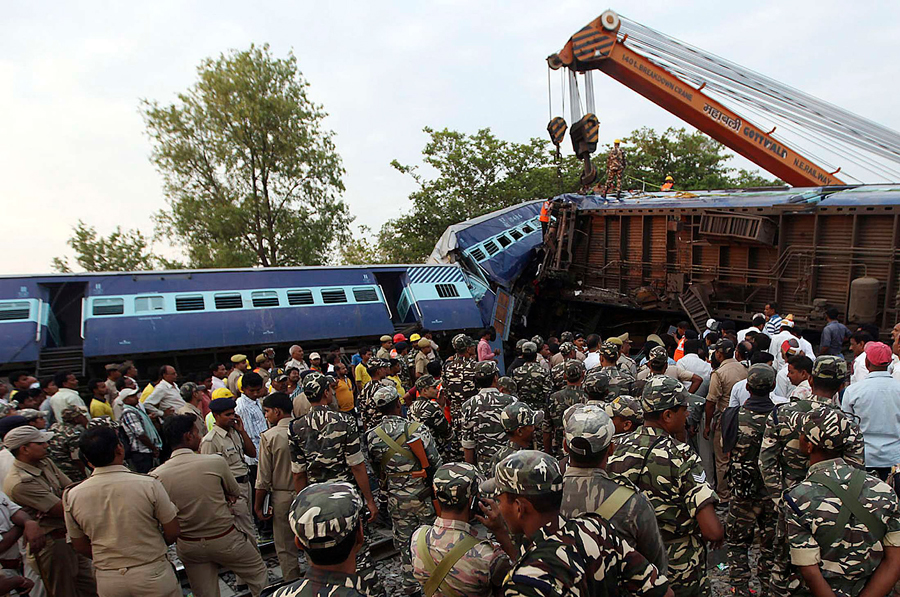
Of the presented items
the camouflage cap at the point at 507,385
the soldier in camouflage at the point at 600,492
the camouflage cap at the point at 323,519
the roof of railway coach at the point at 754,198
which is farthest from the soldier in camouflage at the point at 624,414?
the roof of railway coach at the point at 754,198

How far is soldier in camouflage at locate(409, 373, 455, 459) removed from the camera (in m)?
5.59

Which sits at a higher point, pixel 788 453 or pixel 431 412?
pixel 788 453

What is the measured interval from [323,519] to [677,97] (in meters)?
13.9

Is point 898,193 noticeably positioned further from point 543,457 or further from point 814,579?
point 543,457

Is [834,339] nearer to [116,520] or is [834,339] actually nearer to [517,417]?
[517,417]

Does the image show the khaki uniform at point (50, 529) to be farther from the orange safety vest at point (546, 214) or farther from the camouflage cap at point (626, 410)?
the orange safety vest at point (546, 214)

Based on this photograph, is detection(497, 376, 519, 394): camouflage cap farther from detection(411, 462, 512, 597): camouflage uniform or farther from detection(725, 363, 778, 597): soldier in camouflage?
detection(411, 462, 512, 597): camouflage uniform

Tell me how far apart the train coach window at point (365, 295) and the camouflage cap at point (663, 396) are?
10075mm

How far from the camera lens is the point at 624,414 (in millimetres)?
3830

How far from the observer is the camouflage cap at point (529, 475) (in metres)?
2.13

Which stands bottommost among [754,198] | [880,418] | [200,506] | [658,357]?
[200,506]

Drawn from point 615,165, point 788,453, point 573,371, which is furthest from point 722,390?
point 615,165

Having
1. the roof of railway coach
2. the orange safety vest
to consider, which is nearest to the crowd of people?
the roof of railway coach

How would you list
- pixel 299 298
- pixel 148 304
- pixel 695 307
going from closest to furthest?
1. pixel 148 304
2. pixel 695 307
3. pixel 299 298
